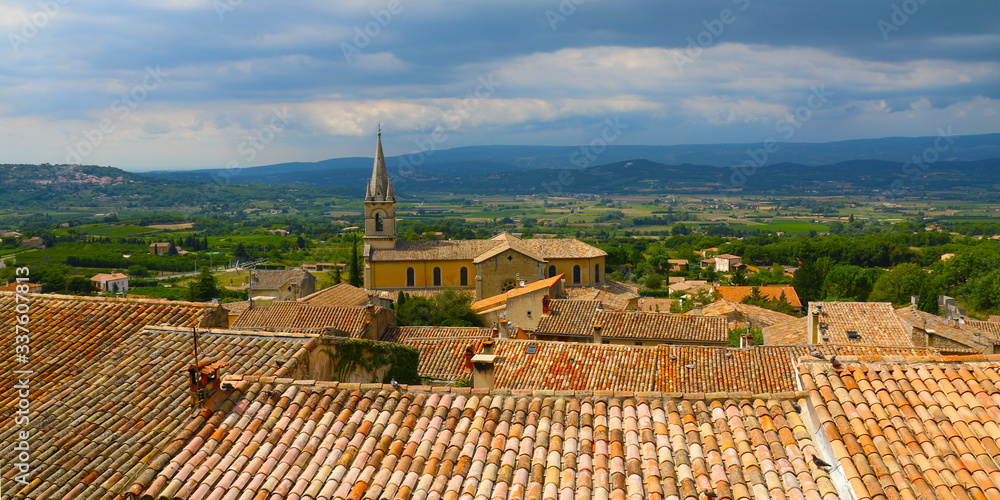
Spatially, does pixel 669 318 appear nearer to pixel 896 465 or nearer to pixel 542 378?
pixel 542 378

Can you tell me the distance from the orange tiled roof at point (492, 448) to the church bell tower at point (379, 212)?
49741mm

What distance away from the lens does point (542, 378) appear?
55.0 ft

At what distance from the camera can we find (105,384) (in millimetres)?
8055

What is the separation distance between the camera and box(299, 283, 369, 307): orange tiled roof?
35.5m

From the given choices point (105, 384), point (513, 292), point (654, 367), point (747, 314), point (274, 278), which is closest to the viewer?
point (105, 384)

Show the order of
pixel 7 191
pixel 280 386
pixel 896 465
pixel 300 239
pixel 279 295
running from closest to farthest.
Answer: pixel 896 465
pixel 280 386
pixel 279 295
pixel 300 239
pixel 7 191

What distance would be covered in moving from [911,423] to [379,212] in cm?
5325

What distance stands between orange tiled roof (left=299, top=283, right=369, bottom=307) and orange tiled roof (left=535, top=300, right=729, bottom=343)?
1355 centimetres

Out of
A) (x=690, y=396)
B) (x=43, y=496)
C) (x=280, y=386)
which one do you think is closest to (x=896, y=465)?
(x=690, y=396)

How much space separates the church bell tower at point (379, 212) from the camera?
2217 inches

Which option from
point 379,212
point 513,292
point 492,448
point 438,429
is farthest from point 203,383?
point 379,212

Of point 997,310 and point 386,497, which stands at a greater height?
point 386,497

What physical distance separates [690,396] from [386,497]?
9.47 feet

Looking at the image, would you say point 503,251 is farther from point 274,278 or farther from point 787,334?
point 274,278
